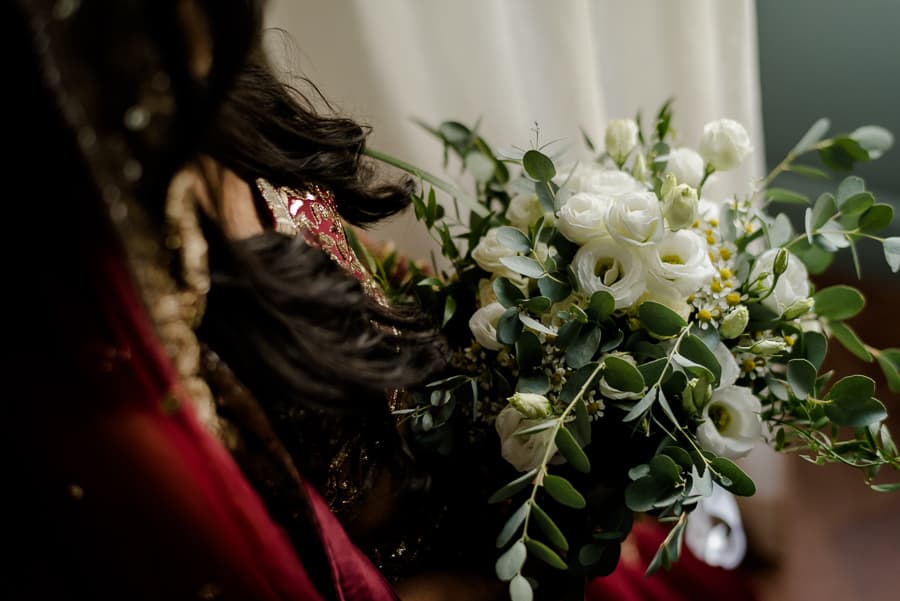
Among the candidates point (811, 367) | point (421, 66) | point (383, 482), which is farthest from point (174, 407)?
point (421, 66)

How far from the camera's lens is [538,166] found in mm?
581

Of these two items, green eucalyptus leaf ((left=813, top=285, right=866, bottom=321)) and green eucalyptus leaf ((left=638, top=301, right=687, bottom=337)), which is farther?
green eucalyptus leaf ((left=813, top=285, right=866, bottom=321))

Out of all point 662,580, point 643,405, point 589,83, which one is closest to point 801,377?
point 643,405

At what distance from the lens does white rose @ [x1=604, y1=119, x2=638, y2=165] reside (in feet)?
2.28

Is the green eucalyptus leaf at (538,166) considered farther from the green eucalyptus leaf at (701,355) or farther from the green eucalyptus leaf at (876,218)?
the green eucalyptus leaf at (876,218)

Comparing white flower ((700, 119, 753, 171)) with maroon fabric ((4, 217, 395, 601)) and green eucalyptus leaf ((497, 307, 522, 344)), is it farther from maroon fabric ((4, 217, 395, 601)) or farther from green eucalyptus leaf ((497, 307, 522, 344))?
maroon fabric ((4, 217, 395, 601))

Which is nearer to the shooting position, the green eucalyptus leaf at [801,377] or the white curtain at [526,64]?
the green eucalyptus leaf at [801,377]

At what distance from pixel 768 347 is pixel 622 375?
0.43 feet

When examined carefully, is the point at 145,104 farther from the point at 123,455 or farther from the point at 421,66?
the point at 421,66

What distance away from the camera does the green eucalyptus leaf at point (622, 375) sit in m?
0.52

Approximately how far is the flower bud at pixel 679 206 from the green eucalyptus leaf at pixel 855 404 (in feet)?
0.64

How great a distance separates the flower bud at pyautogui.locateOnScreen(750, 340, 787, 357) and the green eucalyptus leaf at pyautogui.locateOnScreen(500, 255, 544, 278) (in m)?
0.18

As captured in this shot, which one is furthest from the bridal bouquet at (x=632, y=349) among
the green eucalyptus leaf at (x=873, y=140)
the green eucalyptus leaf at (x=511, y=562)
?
the green eucalyptus leaf at (x=873, y=140)

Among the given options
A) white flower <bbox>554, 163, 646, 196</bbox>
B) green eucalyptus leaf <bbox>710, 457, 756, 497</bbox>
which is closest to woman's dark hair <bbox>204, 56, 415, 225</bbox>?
white flower <bbox>554, 163, 646, 196</bbox>
